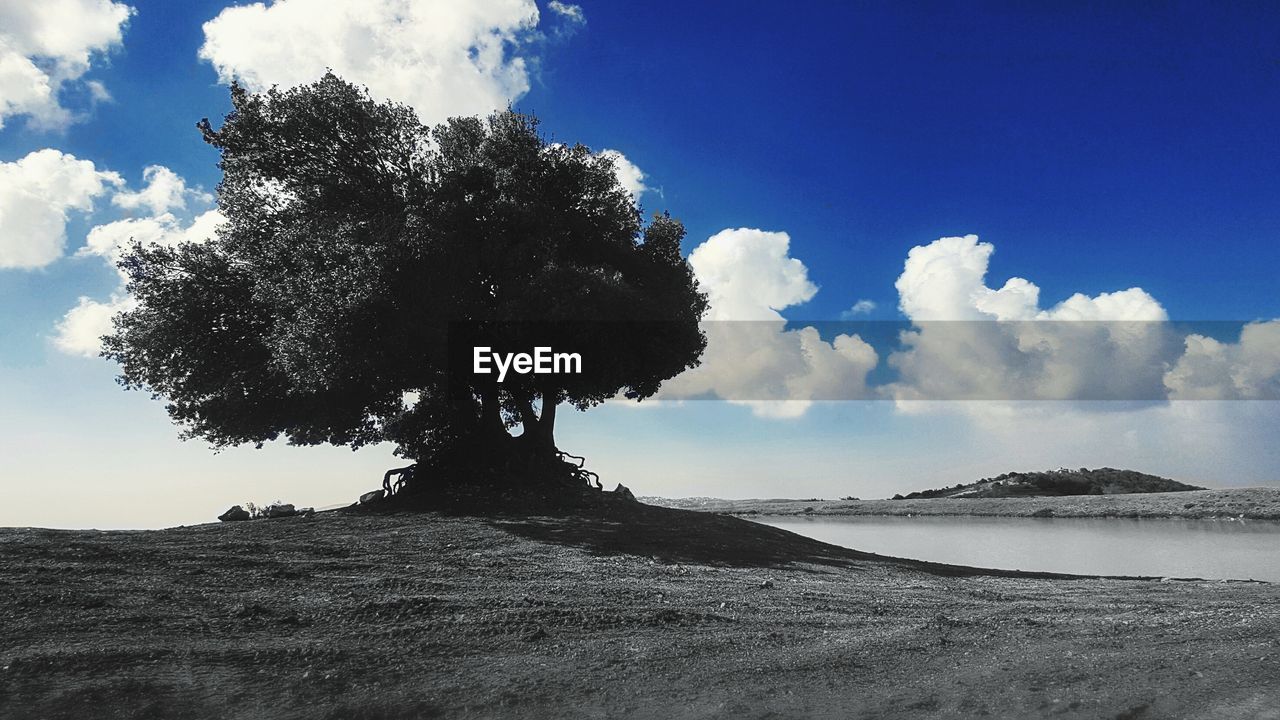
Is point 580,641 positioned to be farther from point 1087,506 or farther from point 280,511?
point 1087,506

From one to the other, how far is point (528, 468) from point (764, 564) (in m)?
11.8

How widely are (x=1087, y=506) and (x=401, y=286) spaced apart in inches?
1155

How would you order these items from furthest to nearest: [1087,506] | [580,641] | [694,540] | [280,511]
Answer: [1087,506] → [280,511] → [694,540] → [580,641]

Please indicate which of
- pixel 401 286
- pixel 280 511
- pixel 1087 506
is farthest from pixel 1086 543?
pixel 280 511

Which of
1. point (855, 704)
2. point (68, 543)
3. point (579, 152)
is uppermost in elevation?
point (579, 152)

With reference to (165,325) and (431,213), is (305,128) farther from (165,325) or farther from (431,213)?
(165,325)

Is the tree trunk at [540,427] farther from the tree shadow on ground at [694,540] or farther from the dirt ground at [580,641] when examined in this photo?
the dirt ground at [580,641]

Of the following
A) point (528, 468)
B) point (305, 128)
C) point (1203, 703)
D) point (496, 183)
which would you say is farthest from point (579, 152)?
point (1203, 703)

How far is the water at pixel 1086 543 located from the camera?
1669 centimetres

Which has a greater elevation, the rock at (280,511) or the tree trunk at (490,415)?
the tree trunk at (490,415)

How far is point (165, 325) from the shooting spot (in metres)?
23.4

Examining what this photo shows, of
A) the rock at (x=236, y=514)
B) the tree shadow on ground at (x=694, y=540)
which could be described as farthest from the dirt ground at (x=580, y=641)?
the rock at (x=236, y=514)

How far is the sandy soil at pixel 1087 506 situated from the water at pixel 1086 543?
1411mm

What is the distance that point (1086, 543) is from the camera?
862 inches
